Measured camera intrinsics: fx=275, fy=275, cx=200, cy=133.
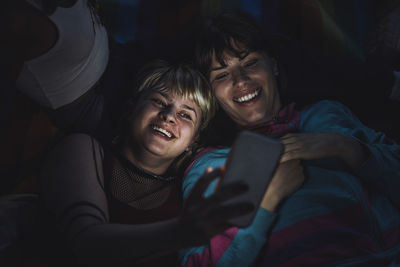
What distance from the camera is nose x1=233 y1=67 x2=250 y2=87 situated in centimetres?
122

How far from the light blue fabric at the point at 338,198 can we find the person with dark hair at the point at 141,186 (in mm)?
187

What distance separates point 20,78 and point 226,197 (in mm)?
796

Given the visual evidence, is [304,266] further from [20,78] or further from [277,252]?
[20,78]

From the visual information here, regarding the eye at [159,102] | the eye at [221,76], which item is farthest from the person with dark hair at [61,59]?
the eye at [221,76]

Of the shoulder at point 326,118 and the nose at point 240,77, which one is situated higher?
the nose at point 240,77

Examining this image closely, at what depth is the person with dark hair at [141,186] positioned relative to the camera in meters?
0.66

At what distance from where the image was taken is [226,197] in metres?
0.62

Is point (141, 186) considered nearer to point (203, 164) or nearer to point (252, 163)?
point (203, 164)

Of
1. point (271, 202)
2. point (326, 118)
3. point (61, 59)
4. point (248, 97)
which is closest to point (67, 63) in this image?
point (61, 59)

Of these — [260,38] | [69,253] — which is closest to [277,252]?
[69,253]

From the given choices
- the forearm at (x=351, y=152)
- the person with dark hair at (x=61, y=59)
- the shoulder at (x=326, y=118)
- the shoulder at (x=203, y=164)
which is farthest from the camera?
the shoulder at (x=326, y=118)

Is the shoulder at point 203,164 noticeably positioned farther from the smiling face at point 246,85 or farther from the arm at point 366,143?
the arm at point 366,143

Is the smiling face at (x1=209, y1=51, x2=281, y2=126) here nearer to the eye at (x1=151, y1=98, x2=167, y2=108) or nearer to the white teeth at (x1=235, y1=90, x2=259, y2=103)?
the white teeth at (x1=235, y1=90, x2=259, y2=103)

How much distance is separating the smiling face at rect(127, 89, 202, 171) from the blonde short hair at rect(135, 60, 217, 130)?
4cm
